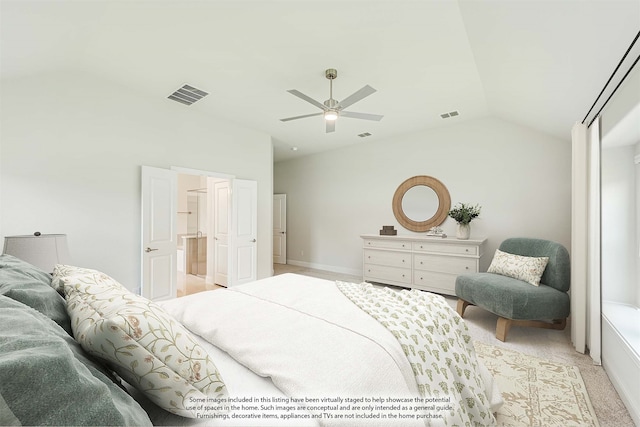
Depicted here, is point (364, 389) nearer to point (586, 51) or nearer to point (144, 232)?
point (586, 51)

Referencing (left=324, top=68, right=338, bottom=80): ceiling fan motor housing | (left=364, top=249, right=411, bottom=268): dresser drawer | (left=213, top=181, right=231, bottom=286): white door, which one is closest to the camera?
(left=324, top=68, right=338, bottom=80): ceiling fan motor housing

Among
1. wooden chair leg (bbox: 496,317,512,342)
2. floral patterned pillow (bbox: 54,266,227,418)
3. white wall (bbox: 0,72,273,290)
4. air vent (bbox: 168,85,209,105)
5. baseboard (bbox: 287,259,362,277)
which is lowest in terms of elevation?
baseboard (bbox: 287,259,362,277)

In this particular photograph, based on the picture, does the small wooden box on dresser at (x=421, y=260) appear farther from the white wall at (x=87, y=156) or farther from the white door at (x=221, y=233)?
the white wall at (x=87, y=156)

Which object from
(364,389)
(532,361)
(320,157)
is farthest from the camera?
(320,157)

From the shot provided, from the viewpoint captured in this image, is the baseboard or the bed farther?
the baseboard

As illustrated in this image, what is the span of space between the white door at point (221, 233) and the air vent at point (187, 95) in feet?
4.88

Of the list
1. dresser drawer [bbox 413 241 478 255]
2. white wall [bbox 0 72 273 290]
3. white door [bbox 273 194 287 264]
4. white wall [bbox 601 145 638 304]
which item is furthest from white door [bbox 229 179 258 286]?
white wall [bbox 601 145 638 304]

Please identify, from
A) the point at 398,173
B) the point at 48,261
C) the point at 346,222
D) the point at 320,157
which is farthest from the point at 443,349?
the point at 320,157

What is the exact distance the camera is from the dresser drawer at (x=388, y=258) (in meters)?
4.59

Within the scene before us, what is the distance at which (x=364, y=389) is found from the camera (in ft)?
3.25

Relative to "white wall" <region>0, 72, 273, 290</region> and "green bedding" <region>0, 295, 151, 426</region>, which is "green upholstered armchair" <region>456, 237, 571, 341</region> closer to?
"green bedding" <region>0, 295, 151, 426</region>

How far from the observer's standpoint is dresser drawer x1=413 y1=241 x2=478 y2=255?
402 cm

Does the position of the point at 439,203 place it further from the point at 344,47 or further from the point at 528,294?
the point at 344,47

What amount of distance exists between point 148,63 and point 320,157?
4139 mm
